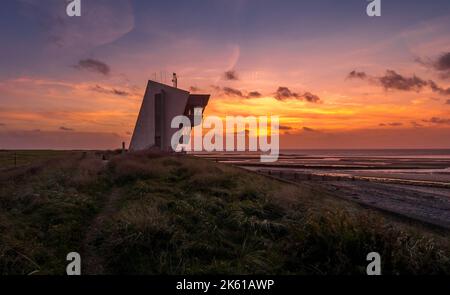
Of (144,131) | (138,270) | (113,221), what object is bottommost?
(138,270)

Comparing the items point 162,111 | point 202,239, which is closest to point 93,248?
point 202,239

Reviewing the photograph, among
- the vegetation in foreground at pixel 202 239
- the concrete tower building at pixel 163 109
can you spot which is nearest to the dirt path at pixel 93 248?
the vegetation in foreground at pixel 202 239

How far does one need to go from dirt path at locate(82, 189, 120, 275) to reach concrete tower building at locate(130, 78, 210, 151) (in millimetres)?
32133

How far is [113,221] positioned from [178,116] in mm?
34597

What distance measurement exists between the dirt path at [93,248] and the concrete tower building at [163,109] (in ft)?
105

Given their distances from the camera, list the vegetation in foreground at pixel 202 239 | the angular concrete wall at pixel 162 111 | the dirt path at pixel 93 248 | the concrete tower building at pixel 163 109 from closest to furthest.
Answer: the vegetation in foreground at pixel 202 239, the dirt path at pixel 93 248, the angular concrete wall at pixel 162 111, the concrete tower building at pixel 163 109

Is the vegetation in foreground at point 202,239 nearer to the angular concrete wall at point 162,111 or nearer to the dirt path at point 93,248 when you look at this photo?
the dirt path at point 93,248

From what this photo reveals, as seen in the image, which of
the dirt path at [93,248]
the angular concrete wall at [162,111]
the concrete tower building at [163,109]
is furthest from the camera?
the concrete tower building at [163,109]

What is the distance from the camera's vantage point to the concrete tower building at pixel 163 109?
140ft

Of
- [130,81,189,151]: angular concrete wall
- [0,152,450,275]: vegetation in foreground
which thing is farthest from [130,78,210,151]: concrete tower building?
[0,152,450,275]: vegetation in foreground

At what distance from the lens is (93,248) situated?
7477mm
